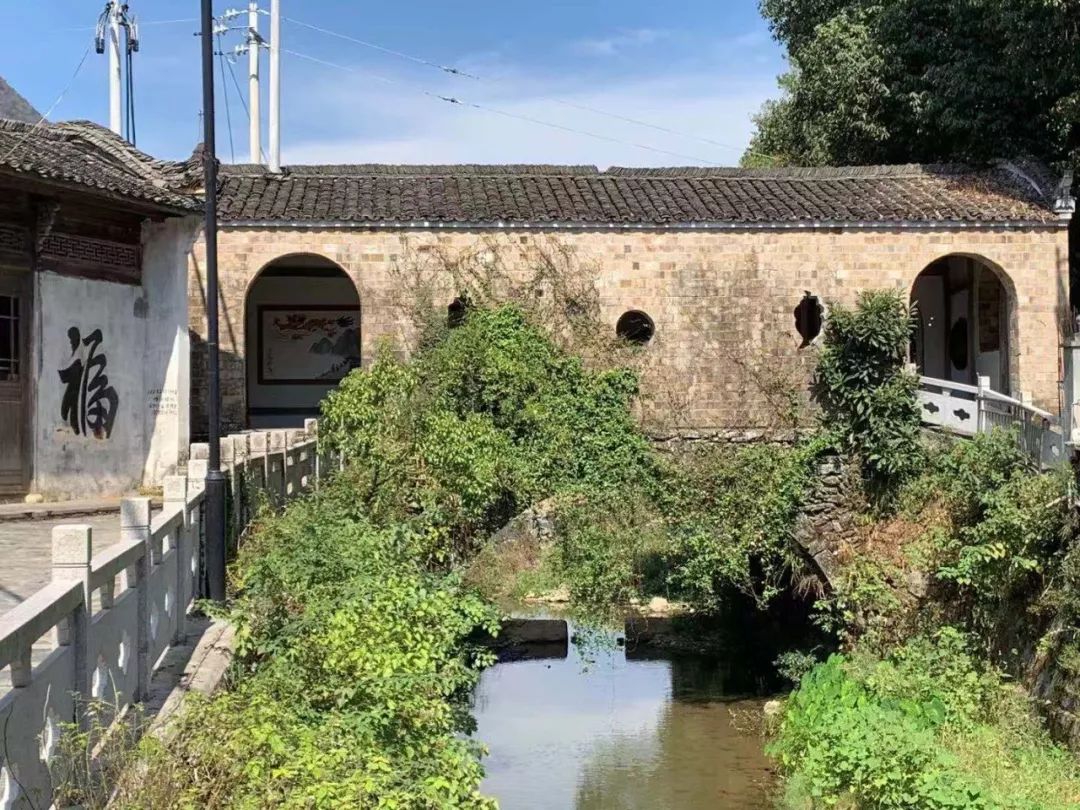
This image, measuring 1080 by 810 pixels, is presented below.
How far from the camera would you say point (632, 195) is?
17.5 m

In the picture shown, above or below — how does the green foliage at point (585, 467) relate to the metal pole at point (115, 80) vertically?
below

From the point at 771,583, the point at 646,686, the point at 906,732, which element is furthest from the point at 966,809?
the point at 646,686

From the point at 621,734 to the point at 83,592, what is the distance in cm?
1199

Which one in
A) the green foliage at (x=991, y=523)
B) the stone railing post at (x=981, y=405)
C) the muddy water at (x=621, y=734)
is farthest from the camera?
the stone railing post at (x=981, y=405)

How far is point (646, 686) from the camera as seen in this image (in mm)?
19281

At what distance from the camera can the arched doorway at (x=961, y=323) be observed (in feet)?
62.9

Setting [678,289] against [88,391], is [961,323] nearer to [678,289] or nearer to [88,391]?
[678,289]

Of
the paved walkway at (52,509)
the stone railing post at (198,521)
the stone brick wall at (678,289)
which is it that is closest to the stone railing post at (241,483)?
the stone railing post at (198,521)

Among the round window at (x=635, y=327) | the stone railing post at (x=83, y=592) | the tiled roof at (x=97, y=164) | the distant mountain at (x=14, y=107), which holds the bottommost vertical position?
the stone railing post at (x=83, y=592)

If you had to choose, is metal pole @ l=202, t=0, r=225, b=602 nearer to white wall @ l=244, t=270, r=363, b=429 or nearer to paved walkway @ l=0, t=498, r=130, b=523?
paved walkway @ l=0, t=498, r=130, b=523

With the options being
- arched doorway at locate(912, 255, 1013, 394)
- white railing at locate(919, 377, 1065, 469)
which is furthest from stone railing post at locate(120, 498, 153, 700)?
arched doorway at locate(912, 255, 1013, 394)

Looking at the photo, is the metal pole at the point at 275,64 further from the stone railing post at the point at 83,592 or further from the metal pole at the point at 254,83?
the stone railing post at the point at 83,592

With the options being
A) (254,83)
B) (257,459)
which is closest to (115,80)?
(254,83)

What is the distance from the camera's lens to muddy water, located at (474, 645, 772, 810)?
1420 centimetres
